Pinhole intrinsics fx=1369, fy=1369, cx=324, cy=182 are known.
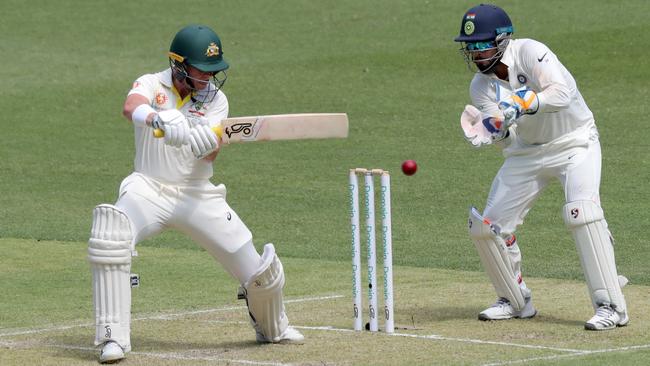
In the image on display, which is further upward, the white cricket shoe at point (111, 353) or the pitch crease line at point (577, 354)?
the white cricket shoe at point (111, 353)

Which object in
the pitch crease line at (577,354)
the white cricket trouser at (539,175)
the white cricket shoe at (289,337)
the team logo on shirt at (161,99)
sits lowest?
the pitch crease line at (577,354)

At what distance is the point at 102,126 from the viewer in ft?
59.1

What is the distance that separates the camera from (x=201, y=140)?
7.27 m

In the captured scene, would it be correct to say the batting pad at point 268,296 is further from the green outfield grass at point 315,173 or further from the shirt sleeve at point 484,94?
the shirt sleeve at point 484,94

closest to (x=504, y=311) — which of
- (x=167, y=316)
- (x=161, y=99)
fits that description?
(x=167, y=316)

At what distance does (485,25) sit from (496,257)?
1.46 m

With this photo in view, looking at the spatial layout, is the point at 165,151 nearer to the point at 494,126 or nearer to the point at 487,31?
the point at 494,126

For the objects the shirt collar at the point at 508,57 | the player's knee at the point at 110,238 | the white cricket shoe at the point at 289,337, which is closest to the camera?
the player's knee at the point at 110,238

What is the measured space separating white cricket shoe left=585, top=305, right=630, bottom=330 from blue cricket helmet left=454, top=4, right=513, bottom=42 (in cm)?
178

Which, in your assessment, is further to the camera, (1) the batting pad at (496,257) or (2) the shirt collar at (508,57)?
(1) the batting pad at (496,257)

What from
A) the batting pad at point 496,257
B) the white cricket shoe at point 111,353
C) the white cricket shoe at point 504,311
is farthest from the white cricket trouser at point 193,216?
the white cricket shoe at point 504,311

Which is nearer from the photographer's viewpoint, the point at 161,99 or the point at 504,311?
the point at 161,99

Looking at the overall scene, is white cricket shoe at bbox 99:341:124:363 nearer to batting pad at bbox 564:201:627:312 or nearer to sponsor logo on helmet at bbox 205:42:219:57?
sponsor logo on helmet at bbox 205:42:219:57

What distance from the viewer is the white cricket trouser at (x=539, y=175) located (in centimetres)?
841
